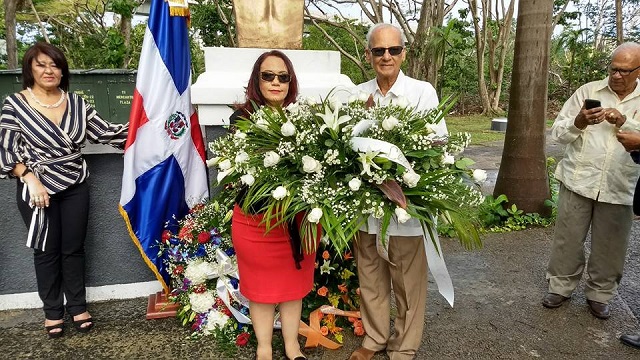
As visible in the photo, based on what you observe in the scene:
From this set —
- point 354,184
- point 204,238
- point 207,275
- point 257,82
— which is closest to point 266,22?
point 257,82

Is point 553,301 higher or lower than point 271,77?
lower

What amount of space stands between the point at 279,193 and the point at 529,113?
3613 mm

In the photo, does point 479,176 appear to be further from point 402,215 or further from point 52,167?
point 52,167

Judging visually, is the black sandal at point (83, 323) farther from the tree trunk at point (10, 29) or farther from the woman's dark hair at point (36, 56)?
the tree trunk at point (10, 29)

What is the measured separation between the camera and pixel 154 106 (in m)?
3.14

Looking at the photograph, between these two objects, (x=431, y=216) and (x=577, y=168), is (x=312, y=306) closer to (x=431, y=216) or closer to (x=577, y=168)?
(x=431, y=216)

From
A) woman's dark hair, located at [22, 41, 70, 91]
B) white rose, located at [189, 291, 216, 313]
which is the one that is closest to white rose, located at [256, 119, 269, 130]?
white rose, located at [189, 291, 216, 313]

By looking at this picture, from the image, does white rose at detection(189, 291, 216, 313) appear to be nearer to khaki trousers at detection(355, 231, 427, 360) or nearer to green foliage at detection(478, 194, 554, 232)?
khaki trousers at detection(355, 231, 427, 360)

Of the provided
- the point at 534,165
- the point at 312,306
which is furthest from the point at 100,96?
the point at 534,165

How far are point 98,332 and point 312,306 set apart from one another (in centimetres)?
139

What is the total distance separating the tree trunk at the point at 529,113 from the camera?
4.73m

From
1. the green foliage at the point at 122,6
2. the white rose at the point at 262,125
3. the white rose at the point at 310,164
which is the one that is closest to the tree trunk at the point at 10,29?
the green foliage at the point at 122,6

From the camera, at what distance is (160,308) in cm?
327

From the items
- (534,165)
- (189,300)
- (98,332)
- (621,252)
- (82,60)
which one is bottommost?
(98,332)
